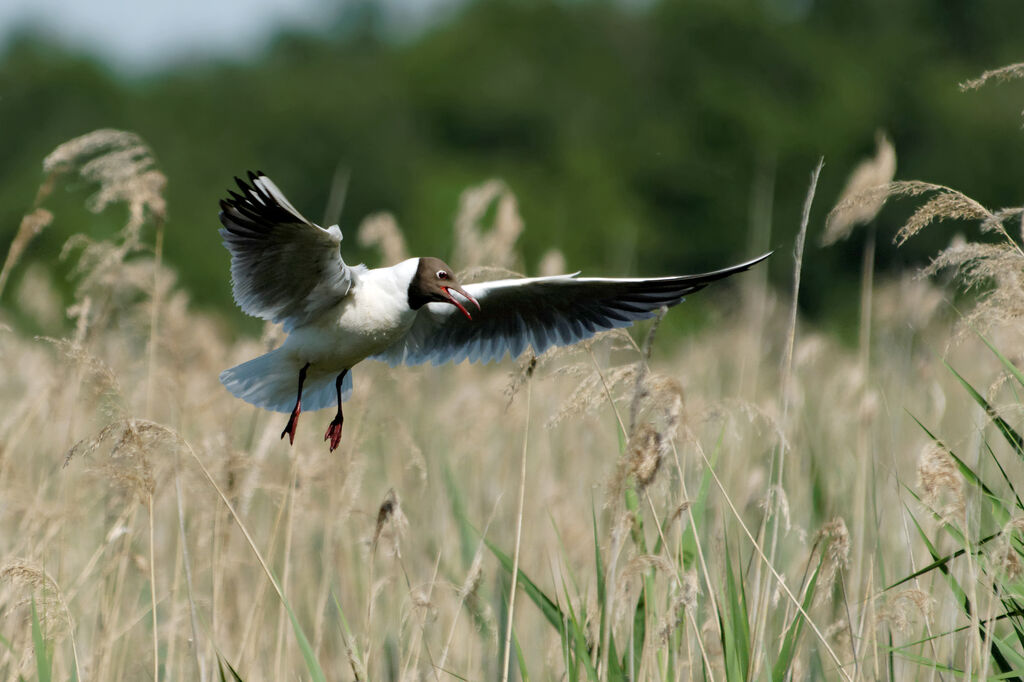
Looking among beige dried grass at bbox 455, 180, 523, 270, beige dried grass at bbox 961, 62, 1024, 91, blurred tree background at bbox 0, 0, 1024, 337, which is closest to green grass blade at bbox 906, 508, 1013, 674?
beige dried grass at bbox 961, 62, 1024, 91

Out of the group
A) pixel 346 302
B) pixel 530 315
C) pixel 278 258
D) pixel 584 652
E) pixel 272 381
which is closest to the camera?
pixel 584 652

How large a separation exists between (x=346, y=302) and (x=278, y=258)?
0.28 m

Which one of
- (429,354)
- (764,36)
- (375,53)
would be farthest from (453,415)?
(375,53)

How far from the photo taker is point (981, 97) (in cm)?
3503

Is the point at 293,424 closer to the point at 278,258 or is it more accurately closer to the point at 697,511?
the point at 278,258

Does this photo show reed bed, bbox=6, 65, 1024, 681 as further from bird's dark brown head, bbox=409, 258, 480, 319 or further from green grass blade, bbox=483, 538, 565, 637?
bird's dark brown head, bbox=409, 258, 480, 319

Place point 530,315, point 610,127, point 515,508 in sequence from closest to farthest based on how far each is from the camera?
point 530,315, point 515,508, point 610,127

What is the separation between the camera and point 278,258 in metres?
4.04

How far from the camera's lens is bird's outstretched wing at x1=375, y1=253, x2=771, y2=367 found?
428 cm

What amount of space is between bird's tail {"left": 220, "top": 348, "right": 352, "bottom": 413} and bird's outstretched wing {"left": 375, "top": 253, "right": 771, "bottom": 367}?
0.38 metres

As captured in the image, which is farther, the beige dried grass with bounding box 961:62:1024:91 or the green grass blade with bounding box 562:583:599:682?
the green grass blade with bounding box 562:583:599:682

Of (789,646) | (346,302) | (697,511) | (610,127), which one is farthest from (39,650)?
(610,127)

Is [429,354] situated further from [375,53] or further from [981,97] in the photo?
[375,53]

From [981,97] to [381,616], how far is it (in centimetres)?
3405
